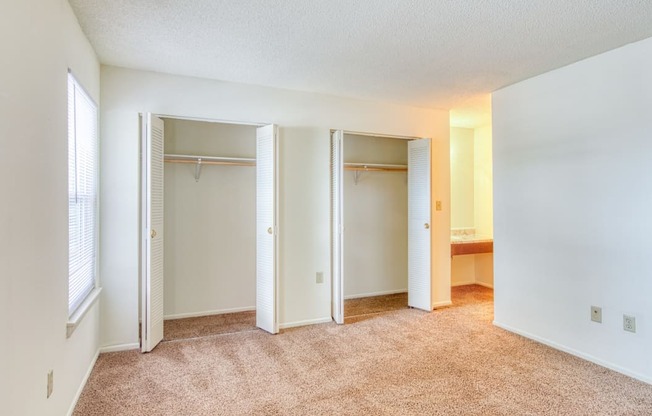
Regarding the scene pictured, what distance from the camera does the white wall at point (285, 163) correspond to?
118 inches

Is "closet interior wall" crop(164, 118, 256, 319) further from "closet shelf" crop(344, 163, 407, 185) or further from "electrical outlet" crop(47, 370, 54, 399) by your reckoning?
"electrical outlet" crop(47, 370, 54, 399)

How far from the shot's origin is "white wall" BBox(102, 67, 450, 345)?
9.80ft

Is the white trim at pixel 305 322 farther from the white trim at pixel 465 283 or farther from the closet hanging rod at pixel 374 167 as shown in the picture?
the white trim at pixel 465 283

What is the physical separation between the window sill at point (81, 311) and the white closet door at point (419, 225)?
3200mm

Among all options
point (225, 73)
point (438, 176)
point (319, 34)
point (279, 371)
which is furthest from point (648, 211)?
point (225, 73)

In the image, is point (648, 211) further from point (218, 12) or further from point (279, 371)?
point (218, 12)

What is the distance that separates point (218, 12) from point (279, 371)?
247cm

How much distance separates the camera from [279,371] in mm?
2627

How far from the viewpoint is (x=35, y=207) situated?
5.22 feet

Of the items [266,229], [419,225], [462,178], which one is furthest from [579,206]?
[266,229]

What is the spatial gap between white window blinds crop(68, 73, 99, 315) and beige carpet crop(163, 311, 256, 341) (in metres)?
0.95

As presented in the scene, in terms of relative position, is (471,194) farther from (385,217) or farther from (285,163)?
(285,163)

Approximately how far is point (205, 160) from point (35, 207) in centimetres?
227

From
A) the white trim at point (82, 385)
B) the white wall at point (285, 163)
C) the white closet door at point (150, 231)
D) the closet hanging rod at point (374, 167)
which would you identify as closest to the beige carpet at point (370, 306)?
the white wall at point (285, 163)
